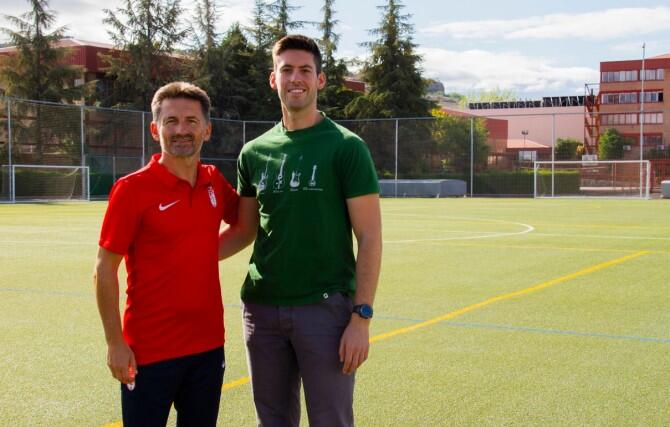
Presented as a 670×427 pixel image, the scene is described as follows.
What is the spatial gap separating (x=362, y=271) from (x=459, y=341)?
10.8 ft

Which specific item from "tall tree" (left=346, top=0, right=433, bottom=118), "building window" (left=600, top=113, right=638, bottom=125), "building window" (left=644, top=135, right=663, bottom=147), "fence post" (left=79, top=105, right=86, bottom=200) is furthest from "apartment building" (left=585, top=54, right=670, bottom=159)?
"fence post" (left=79, top=105, right=86, bottom=200)

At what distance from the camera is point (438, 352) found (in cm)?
614

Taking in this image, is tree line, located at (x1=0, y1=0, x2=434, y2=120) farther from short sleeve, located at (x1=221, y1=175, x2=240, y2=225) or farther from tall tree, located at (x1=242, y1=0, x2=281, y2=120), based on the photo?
short sleeve, located at (x1=221, y1=175, x2=240, y2=225)

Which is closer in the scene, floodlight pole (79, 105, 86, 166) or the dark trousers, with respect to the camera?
the dark trousers

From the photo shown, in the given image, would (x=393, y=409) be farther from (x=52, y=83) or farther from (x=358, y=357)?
(x=52, y=83)

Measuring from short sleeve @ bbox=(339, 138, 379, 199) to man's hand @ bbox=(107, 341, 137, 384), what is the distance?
103 centimetres

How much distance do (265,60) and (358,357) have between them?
5313 cm

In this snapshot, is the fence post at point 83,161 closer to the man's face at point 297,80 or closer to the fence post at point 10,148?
the fence post at point 10,148

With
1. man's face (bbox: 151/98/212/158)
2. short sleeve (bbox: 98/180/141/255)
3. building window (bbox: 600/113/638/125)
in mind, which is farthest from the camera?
building window (bbox: 600/113/638/125)

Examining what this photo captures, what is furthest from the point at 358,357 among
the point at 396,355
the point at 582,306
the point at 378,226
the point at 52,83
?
the point at 52,83

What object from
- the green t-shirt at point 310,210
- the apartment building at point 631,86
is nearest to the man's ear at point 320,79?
the green t-shirt at point 310,210

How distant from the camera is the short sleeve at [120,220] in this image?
3.23m

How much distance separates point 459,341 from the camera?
650 centimetres

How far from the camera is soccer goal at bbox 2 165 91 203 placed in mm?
31922
